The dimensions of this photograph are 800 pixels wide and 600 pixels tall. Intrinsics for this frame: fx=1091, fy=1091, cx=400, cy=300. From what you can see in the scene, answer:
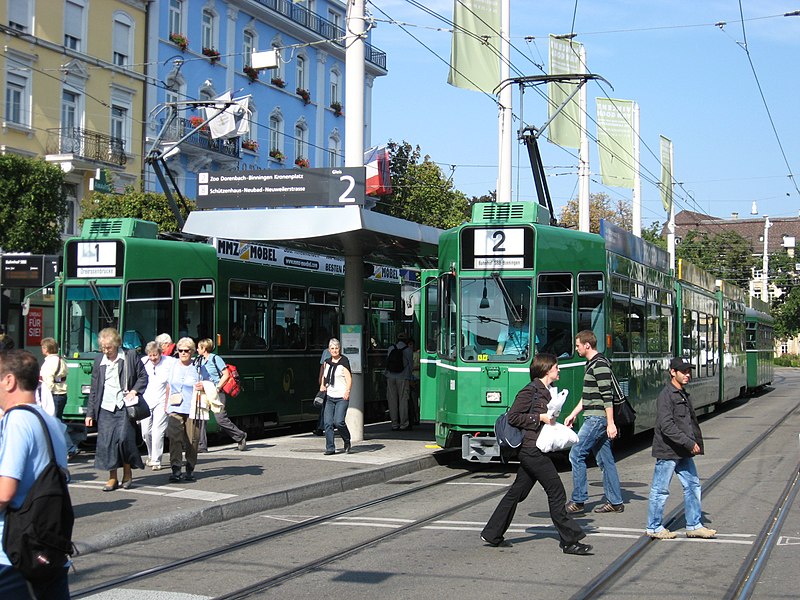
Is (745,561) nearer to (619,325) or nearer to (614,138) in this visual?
(619,325)

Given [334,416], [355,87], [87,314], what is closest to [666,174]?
[355,87]

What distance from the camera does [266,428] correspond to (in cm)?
2203

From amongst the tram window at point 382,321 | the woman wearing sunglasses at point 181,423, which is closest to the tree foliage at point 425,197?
the tram window at point 382,321

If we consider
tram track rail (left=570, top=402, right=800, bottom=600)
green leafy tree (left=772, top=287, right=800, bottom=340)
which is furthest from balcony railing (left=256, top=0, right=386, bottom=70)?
green leafy tree (left=772, top=287, right=800, bottom=340)

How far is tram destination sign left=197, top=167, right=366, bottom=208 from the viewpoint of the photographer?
16.1m

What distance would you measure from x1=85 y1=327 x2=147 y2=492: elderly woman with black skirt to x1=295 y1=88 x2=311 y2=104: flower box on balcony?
3803 centimetres

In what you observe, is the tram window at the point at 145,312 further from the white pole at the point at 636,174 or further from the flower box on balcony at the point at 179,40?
the flower box on balcony at the point at 179,40

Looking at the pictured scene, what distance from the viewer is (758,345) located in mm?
36406

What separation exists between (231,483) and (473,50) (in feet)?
38.2

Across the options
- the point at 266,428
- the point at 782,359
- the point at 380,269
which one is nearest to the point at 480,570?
the point at 266,428

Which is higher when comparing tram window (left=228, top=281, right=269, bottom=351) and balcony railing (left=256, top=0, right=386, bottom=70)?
balcony railing (left=256, top=0, right=386, bottom=70)

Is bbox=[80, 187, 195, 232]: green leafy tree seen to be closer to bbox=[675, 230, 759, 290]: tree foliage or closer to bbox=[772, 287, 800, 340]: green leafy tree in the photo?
bbox=[675, 230, 759, 290]: tree foliage

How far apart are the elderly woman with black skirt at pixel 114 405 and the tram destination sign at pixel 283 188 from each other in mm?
5316

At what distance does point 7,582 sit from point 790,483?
10.8 metres
